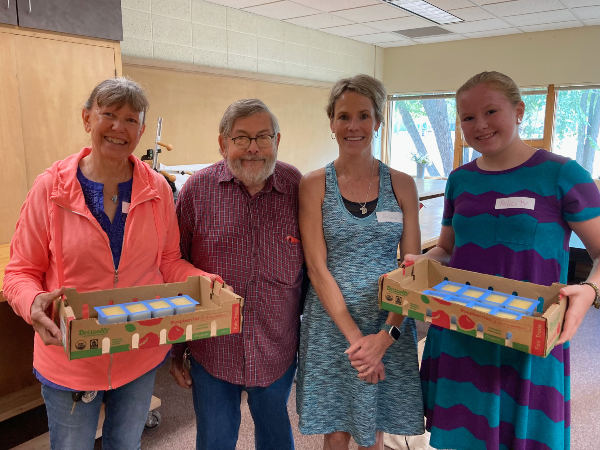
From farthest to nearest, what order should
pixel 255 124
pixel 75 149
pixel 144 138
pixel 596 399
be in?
pixel 144 138
pixel 75 149
pixel 596 399
pixel 255 124

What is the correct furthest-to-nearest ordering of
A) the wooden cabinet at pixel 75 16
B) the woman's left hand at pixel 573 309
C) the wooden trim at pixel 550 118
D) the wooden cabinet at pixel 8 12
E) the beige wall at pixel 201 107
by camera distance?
the wooden trim at pixel 550 118
the beige wall at pixel 201 107
the wooden cabinet at pixel 75 16
the wooden cabinet at pixel 8 12
the woman's left hand at pixel 573 309

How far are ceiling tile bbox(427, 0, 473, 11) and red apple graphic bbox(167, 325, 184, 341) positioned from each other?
16.1ft

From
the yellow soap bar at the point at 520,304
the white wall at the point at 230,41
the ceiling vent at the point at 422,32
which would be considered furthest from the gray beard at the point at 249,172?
the ceiling vent at the point at 422,32

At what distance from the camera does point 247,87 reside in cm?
565

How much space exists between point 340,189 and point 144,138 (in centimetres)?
361

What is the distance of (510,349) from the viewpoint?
1.31 metres

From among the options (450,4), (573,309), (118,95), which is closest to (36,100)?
(118,95)

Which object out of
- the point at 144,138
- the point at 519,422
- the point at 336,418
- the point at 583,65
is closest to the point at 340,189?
the point at 336,418

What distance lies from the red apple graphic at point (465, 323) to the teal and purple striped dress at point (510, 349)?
0.27m

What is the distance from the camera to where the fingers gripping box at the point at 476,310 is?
1.01 m

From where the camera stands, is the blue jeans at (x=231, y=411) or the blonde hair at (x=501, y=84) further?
the blue jeans at (x=231, y=411)

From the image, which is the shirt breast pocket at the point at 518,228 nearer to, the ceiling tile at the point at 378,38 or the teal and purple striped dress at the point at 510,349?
the teal and purple striped dress at the point at 510,349

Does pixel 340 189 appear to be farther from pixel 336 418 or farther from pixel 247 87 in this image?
pixel 247 87

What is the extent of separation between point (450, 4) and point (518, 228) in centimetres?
460
